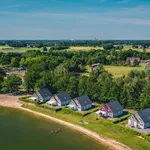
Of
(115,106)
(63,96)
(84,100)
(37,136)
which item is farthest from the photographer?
(63,96)

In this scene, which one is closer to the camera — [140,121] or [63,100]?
[140,121]

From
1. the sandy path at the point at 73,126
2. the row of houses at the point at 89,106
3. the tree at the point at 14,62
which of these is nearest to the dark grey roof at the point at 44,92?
the row of houses at the point at 89,106

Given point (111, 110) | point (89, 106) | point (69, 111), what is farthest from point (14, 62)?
point (111, 110)

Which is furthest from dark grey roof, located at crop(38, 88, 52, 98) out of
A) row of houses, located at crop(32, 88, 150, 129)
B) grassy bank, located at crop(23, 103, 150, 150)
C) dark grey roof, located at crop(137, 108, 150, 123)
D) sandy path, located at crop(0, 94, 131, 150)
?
dark grey roof, located at crop(137, 108, 150, 123)

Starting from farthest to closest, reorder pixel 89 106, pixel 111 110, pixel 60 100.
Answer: pixel 60 100, pixel 89 106, pixel 111 110

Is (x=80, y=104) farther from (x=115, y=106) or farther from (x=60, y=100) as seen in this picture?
(x=115, y=106)

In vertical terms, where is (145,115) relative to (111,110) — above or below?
above

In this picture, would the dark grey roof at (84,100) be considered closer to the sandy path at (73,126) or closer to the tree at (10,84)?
the sandy path at (73,126)
